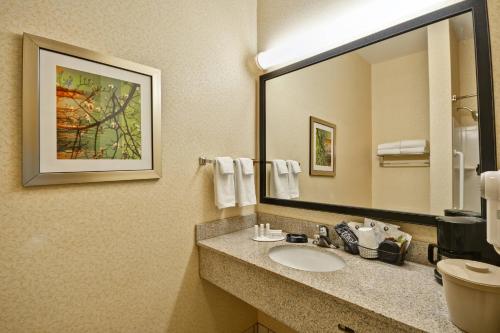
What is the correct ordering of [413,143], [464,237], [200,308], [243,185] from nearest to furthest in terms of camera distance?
[464,237]
[413,143]
[200,308]
[243,185]

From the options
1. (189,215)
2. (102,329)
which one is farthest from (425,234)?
(102,329)

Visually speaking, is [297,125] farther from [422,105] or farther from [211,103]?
[422,105]

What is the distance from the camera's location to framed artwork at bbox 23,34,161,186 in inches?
33.9

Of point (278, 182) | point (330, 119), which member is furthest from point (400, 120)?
point (278, 182)

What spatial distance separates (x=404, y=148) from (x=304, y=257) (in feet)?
2.39

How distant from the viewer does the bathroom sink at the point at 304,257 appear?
1.20 m

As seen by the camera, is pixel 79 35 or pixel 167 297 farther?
pixel 167 297

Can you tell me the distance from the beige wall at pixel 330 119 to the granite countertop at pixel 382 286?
340mm

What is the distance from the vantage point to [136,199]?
3.68ft

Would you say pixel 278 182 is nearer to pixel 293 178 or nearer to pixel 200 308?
pixel 293 178

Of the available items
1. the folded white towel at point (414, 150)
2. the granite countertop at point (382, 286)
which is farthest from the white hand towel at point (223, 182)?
the folded white towel at point (414, 150)

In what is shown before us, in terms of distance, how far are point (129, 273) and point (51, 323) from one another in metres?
0.29

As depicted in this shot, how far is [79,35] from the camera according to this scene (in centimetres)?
96

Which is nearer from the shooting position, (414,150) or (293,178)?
(414,150)
